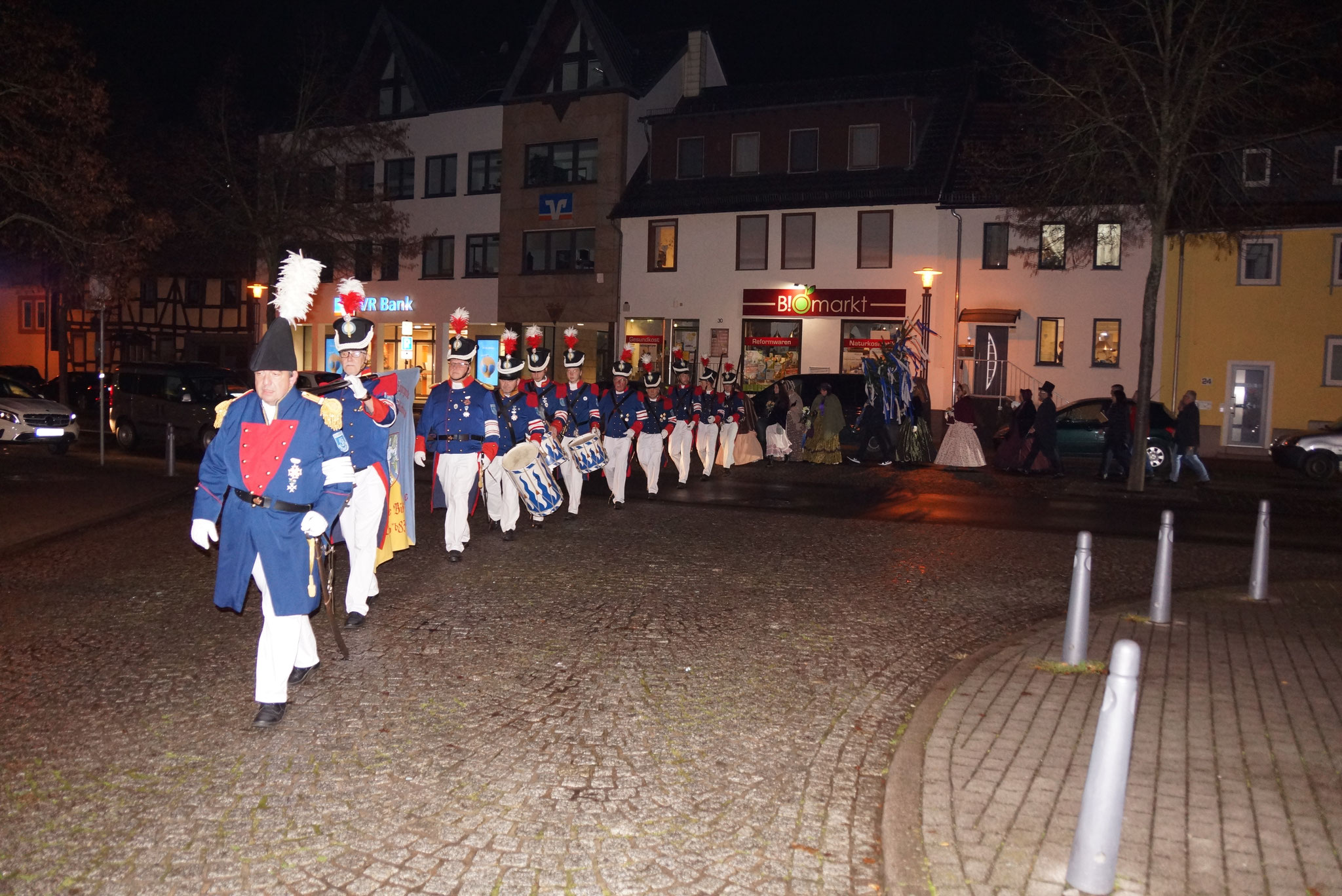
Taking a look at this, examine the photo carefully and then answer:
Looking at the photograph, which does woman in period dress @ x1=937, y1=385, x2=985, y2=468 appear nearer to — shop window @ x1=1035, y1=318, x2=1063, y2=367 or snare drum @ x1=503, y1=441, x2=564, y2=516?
shop window @ x1=1035, y1=318, x2=1063, y2=367

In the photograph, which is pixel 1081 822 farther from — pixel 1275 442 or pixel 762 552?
pixel 1275 442

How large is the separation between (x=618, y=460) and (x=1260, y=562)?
8.17 meters

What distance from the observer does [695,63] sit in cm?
4162

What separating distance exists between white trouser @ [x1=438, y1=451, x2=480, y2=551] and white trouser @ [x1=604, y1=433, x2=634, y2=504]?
432 centimetres

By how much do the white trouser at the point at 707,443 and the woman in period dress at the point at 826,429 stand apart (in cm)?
436

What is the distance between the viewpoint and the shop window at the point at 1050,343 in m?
32.6

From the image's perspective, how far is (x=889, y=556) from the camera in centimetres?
1173

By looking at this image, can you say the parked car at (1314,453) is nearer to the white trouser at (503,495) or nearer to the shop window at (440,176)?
the white trouser at (503,495)

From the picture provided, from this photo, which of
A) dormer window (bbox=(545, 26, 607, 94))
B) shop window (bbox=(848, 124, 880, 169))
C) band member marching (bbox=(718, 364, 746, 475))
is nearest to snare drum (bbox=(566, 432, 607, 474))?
band member marching (bbox=(718, 364, 746, 475))

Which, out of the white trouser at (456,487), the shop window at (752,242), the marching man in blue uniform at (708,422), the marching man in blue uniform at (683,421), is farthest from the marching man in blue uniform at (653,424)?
the shop window at (752,242)

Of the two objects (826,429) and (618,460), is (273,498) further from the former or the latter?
(826,429)

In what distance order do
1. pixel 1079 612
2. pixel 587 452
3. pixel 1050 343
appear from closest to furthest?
1. pixel 1079 612
2. pixel 587 452
3. pixel 1050 343

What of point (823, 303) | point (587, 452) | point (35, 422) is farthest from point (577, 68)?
point (587, 452)

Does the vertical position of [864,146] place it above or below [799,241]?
above
